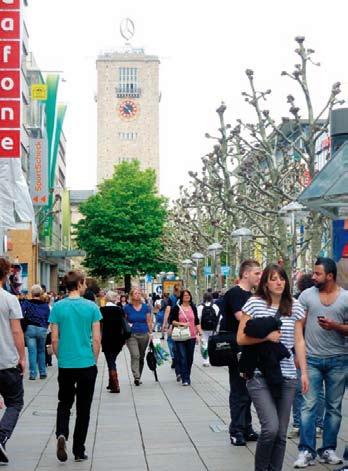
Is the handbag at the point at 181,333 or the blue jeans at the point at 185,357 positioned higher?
the handbag at the point at 181,333

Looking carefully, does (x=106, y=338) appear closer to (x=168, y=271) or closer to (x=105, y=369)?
(x=105, y=369)

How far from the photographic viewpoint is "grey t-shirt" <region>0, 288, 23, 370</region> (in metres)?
10.2

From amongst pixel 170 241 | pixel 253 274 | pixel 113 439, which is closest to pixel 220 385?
pixel 113 439

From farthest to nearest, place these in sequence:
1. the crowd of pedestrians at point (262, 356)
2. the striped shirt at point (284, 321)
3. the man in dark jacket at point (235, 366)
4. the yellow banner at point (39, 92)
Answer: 1. the yellow banner at point (39, 92)
2. the man in dark jacket at point (235, 366)
3. the striped shirt at point (284, 321)
4. the crowd of pedestrians at point (262, 356)

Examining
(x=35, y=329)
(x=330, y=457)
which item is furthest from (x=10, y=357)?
(x=35, y=329)

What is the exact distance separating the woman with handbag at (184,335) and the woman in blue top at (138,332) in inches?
19.9

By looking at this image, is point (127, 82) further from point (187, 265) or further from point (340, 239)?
point (340, 239)

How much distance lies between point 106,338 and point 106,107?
158 meters

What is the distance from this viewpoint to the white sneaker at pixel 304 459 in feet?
32.3

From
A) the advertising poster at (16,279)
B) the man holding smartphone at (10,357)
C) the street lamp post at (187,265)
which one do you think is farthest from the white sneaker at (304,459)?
the street lamp post at (187,265)

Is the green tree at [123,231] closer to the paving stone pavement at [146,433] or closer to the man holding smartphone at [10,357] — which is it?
the paving stone pavement at [146,433]

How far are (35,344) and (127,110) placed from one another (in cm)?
15178

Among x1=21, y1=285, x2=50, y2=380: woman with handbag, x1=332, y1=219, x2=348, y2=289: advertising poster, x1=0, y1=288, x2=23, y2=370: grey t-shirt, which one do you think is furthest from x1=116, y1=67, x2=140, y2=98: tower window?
x1=0, y1=288, x2=23, y2=370: grey t-shirt

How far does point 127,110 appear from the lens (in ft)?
565
